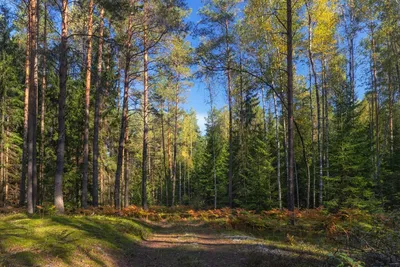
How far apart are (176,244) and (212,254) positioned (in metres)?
1.91

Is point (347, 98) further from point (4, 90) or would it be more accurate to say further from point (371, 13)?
point (4, 90)

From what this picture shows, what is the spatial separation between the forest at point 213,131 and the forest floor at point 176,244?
51 mm

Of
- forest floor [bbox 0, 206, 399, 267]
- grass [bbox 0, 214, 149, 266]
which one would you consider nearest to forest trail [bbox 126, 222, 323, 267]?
forest floor [bbox 0, 206, 399, 267]

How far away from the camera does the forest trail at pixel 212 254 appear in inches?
228

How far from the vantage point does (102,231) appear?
8266mm

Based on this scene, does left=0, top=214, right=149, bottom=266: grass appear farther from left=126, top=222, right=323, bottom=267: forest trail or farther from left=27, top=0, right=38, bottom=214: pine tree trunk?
left=27, top=0, right=38, bottom=214: pine tree trunk

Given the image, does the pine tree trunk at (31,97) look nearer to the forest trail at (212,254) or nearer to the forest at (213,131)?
the forest at (213,131)

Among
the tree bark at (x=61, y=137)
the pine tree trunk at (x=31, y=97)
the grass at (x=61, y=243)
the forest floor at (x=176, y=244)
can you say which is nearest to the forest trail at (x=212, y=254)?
the forest floor at (x=176, y=244)

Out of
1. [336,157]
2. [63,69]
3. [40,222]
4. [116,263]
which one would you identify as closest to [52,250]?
[116,263]

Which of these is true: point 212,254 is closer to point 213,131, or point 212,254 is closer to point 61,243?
point 61,243

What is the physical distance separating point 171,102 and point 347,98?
18007 millimetres

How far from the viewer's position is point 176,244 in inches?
335

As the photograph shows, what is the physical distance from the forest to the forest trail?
6cm

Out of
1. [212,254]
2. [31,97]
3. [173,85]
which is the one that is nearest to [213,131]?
[173,85]
